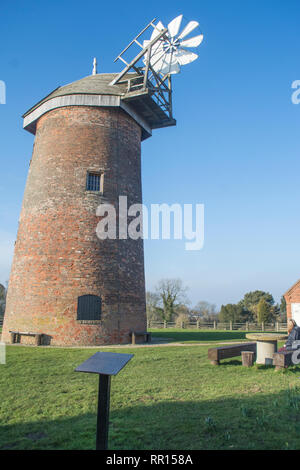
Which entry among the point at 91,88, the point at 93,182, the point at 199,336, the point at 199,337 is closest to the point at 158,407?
the point at 93,182

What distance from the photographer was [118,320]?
13242mm

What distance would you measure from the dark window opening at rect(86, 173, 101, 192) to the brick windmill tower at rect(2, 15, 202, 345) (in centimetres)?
4

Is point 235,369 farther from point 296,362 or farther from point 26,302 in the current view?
point 26,302

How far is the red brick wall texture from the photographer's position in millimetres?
12867

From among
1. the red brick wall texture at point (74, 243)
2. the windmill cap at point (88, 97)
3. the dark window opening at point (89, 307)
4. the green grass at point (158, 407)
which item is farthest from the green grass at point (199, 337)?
the windmill cap at point (88, 97)

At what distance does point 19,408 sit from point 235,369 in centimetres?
496

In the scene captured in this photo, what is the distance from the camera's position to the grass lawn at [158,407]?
4.01m

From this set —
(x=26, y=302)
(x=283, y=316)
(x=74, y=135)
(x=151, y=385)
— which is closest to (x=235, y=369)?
(x=151, y=385)

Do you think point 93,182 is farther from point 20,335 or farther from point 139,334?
point 20,335

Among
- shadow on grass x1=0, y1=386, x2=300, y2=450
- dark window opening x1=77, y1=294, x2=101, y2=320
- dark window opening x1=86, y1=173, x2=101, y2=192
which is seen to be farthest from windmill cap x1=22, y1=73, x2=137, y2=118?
shadow on grass x1=0, y1=386, x2=300, y2=450

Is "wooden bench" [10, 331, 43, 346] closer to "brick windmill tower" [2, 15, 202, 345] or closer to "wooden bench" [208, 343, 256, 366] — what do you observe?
"brick windmill tower" [2, 15, 202, 345]

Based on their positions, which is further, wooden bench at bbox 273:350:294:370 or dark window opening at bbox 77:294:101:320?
dark window opening at bbox 77:294:101:320

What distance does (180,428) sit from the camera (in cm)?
436

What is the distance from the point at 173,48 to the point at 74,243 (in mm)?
10130
